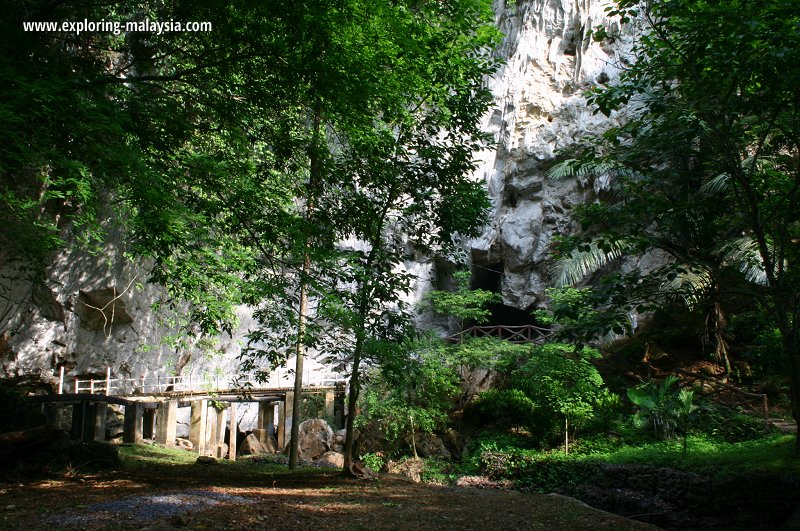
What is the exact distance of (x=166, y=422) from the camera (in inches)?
614

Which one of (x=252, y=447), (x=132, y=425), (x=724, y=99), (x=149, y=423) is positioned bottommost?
(x=252, y=447)

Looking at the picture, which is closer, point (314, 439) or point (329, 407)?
point (314, 439)

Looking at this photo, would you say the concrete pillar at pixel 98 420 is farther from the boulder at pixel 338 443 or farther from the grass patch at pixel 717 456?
the grass patch at pixel 717 456

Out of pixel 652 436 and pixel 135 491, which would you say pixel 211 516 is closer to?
pixel 135 491

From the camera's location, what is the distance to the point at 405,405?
45.8ft

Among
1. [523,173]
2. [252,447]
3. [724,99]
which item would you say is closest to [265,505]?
[724,99]

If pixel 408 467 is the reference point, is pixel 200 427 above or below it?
above

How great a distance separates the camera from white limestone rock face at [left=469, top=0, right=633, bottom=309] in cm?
2236

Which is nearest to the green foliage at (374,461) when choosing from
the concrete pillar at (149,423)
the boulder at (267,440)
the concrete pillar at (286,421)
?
the concrete pillar at (286,421)

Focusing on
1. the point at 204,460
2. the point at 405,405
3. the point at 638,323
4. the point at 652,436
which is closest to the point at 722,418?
the point at 652,436

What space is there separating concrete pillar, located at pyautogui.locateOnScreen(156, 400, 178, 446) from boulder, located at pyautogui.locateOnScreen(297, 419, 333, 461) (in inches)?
147

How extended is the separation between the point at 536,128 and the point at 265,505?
20568 millimetres

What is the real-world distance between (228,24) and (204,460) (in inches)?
316

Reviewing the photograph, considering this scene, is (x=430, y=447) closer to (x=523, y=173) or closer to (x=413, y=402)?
(x=413, y=402)
